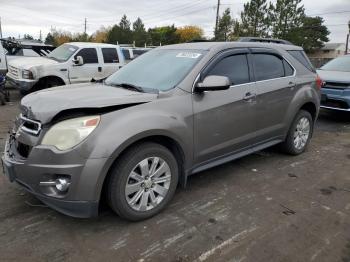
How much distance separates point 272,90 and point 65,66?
7.35 meters

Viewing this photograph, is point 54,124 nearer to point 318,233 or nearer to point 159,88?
point 159,88

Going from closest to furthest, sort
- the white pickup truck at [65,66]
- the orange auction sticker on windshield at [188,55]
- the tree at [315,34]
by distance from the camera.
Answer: the orange auction sticker on windshield at [188,55] → the white pickup truck at [65,66] → the tree at [315,34]

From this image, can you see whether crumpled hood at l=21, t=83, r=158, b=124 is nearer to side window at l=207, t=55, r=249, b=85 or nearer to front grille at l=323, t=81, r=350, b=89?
side window at l=207, t=55, r=249, b=85

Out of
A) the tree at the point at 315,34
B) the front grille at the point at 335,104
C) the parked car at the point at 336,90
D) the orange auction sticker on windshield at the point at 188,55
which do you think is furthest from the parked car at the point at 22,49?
the tree at the point at 315,34

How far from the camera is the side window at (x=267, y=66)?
4.59 meters

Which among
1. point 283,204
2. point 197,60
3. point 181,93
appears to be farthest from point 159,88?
point 283,204

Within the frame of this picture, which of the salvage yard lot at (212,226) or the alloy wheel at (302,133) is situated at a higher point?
the alloy wheel at (302,133)

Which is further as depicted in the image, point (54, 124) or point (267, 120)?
point (267, 120)

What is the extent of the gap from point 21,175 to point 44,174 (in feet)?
0.97

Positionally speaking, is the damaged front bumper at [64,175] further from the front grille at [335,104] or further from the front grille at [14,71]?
the front grille at [14,71]

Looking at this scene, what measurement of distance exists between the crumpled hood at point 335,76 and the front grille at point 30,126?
7.07m

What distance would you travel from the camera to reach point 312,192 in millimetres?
4203

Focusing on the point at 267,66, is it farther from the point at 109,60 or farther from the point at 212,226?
the point at 109,60

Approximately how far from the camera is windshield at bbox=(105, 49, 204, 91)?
12.7 ft
